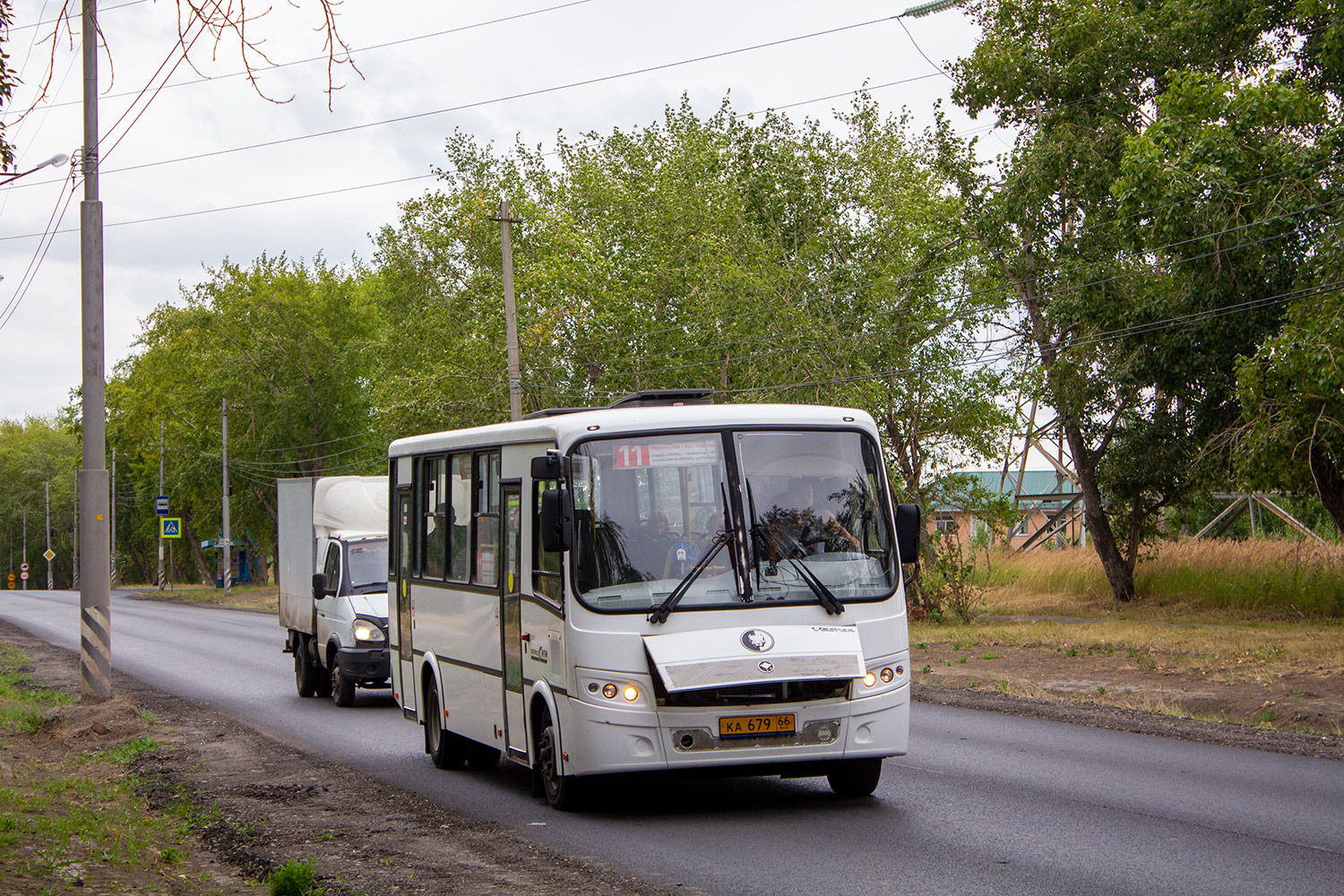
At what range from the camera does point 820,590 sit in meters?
9.61

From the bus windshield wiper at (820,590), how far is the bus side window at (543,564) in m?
1.53

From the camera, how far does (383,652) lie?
17938mm

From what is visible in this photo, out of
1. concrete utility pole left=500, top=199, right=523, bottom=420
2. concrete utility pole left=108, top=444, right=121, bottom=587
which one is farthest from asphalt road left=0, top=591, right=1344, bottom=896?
concrete utility pole left=108, top=444, right=121, bottom=587

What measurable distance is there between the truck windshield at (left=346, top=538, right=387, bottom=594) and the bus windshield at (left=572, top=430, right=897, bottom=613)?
9191 mm

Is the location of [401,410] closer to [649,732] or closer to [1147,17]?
[1147,17]

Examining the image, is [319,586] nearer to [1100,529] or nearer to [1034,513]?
[1100,529]

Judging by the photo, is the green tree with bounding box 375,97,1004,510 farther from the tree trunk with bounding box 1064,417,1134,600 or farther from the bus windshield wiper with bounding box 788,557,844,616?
the bus windshield wiper with bounding box 788,557,844,616

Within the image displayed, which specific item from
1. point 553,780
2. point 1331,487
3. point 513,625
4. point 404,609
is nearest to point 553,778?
point 553,780

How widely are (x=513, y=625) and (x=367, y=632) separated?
766 centimetres

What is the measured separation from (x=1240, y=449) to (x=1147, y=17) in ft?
32.8

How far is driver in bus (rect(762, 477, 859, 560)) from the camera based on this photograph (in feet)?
32.0

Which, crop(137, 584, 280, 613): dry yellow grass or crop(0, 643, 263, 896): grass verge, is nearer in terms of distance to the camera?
crop(0, 643, 263, 896): grass verge

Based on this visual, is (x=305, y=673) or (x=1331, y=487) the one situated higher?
(x=1331, y=487)

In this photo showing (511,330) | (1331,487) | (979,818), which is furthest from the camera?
(511,330)
